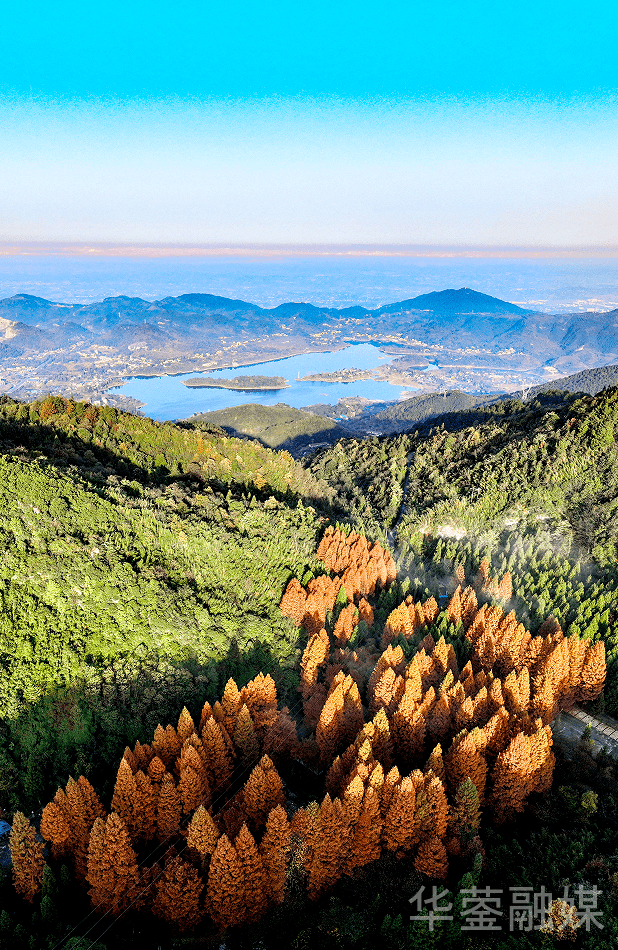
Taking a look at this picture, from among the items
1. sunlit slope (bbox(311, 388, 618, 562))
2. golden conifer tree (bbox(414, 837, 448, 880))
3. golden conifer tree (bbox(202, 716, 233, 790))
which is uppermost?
sunlit slope (bbox(311, 388, 618, 562))

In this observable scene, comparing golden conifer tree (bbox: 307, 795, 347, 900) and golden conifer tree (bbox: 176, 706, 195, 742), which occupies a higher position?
golden conifer tree (bbox: 176, 706, 195, 742)

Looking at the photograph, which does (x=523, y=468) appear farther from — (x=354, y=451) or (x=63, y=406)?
(x=63, y=406)

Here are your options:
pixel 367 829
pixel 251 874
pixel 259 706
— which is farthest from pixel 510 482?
pixel 251 874

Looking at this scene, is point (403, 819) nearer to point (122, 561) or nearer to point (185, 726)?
point (185, 726)

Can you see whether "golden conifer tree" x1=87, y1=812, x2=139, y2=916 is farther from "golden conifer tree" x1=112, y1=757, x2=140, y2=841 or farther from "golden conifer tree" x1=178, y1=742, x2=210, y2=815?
"golden conifer tree" x1=178, y1=742, x2=210, y2=815

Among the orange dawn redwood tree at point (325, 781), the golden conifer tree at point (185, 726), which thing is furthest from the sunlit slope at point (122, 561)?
the orange dawn redwood tree at point (325, 781)

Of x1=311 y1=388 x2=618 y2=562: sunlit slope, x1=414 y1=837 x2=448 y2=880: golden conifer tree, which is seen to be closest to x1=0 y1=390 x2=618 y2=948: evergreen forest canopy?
x1=414 y1=837 x2=448 y2=880: golden conifer tree
